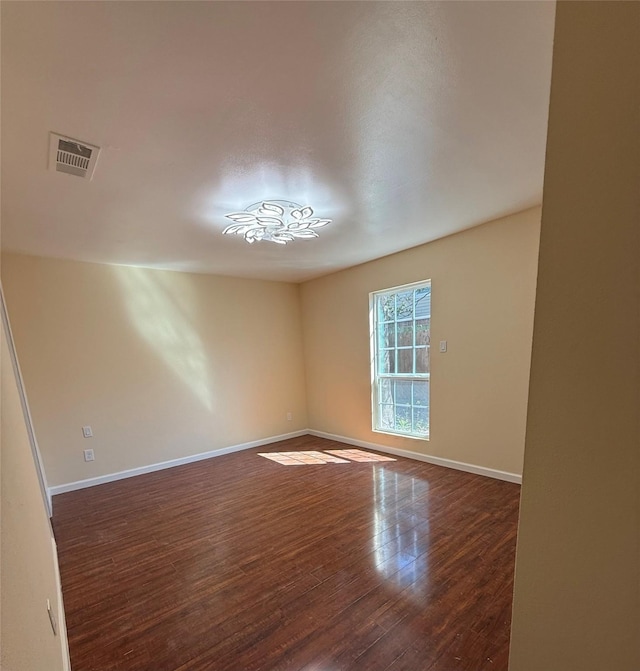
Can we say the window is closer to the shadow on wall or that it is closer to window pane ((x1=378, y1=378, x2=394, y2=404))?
window pane ((x1=378, y1=378, x2=394, y2=404))

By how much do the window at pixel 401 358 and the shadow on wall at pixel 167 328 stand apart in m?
2.34

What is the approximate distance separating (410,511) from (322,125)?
2782 millimetres

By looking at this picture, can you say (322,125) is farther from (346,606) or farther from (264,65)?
(346,606)

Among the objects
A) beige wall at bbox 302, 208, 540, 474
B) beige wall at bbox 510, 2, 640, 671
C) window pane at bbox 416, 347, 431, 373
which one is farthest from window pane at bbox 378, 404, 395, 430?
beige wall at bbox 510, 2, 640, 671

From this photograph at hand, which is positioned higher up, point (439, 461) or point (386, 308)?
point (386, 308)

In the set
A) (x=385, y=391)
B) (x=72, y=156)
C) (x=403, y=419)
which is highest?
(x=72, y=156)

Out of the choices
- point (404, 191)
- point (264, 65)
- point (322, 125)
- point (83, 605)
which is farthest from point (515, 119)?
point (83, 605)

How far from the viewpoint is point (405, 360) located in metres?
3.98

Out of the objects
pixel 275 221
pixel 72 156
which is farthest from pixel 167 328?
pixel 72 156

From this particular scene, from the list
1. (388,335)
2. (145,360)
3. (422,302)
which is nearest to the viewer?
(422,302)

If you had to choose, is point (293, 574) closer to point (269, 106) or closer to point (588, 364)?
point (588, 364)

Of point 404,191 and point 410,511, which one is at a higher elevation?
point 404,191

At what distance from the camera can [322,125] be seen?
156 centimetres

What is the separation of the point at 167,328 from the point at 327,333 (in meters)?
2.21
